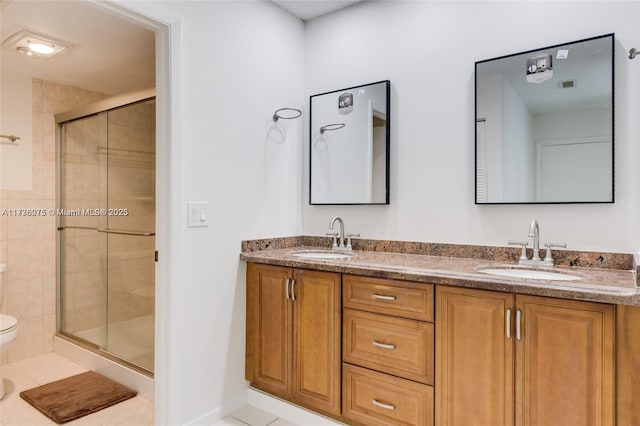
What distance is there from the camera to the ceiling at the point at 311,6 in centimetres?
250

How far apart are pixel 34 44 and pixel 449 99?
98.9 inches

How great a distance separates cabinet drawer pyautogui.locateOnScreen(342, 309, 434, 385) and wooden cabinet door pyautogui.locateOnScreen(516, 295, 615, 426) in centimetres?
36

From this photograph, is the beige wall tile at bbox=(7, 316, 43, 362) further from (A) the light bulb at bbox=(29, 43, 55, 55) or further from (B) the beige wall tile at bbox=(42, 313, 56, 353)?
(A) the light bulb at bbox=(29, 43, 55, 55)

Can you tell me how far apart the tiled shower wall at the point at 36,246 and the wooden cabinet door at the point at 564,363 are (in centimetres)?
338

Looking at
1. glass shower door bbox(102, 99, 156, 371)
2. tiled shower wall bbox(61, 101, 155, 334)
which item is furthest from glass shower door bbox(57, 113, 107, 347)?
glass shower door bbox(102, 99, 156, 371)

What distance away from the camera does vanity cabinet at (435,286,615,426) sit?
1.32 metres

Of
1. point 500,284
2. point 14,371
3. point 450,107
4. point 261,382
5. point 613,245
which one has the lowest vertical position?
point 14,371

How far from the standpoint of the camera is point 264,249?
7.95ft

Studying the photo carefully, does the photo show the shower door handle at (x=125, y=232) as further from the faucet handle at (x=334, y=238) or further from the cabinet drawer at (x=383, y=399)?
the cabinet drawer at (x=383, y=399)

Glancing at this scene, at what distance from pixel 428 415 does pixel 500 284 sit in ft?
2.12

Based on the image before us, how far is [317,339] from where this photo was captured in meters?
1.98

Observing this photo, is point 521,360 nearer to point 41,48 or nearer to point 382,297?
point 382,297

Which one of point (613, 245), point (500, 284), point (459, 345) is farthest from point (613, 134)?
point (459, 345)

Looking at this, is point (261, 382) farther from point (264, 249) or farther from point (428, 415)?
point (428, 415)
